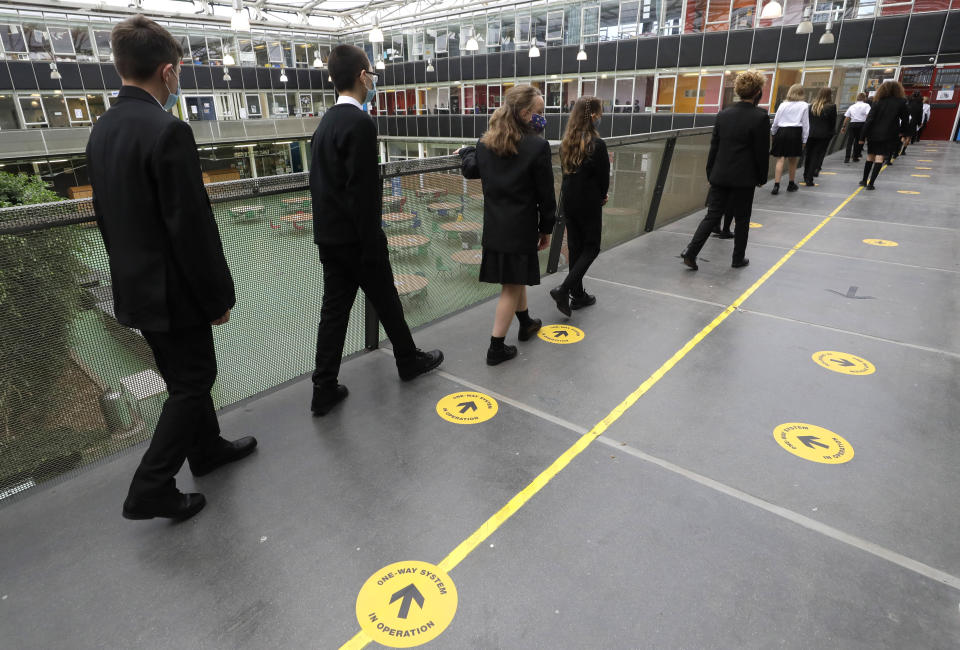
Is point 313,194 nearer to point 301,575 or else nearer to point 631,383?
point 301,575

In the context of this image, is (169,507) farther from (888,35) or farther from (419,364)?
(888,35)

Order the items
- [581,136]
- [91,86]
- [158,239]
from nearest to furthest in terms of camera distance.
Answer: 1. [158,239]
2. [581,136]
3. [91,86]

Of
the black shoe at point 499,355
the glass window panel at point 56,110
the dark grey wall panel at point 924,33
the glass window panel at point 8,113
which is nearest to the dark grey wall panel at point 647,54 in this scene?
the dark grey wall panel at point 924,33

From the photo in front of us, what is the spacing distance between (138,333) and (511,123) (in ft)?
8.52

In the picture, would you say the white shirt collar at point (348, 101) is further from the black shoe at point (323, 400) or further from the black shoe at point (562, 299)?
the black shoe at point (562, 299)

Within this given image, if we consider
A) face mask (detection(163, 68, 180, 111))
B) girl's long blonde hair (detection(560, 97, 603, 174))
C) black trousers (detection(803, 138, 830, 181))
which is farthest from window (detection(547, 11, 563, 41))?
face mask (detection(163, 68, 180, 111))

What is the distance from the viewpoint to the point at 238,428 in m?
3.15

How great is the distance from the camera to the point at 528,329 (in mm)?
4227

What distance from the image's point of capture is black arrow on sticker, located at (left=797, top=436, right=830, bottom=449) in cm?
288

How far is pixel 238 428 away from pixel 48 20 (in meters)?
36.2

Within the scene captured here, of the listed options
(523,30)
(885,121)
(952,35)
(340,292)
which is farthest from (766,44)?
(340,292)

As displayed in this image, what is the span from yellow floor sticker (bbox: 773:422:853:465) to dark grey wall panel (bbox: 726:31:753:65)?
25148 millimetres

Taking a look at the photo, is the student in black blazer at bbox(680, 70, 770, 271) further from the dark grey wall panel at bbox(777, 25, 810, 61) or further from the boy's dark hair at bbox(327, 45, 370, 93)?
the dark grey wall panel at bbox(777, 25, 810, 61)

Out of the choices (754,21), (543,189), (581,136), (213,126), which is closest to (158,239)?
(543,189)
